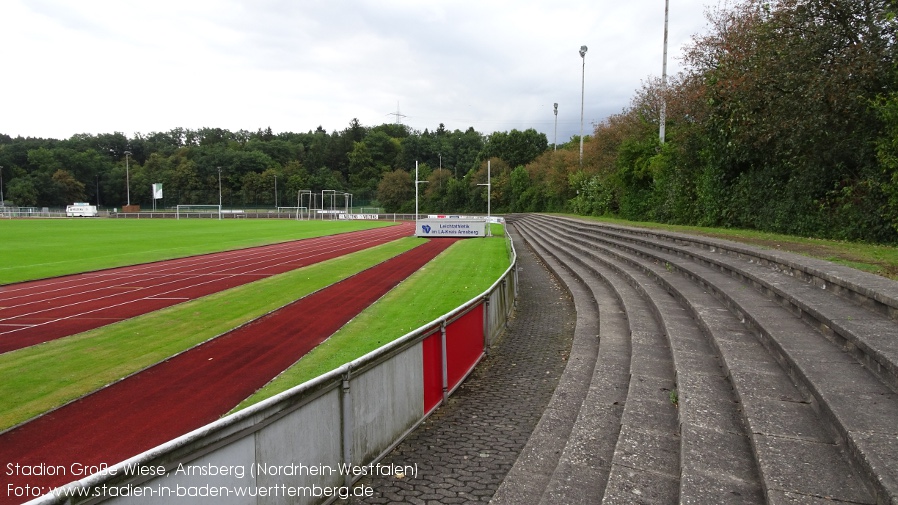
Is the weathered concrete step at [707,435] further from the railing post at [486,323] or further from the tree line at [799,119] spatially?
the tree line at [799,119]

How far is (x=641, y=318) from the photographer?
28.7 ft

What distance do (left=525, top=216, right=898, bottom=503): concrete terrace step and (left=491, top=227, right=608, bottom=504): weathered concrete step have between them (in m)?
1.05

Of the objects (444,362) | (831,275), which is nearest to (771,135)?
(831,275)

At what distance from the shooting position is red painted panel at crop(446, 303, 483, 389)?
6463 millimetres

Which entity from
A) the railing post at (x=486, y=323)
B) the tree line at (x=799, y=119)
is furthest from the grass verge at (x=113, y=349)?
the tree line at (x=799, y=119)

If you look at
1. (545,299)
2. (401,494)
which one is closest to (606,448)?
(401,494)

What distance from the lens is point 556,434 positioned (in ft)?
16.3

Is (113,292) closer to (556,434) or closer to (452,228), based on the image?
(556,434)

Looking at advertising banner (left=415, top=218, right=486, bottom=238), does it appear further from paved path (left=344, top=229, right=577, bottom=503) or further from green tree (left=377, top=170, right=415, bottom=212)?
green tree (left=377, top=170, right=415, bottom=212)

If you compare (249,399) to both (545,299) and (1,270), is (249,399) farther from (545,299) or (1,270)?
(1,270)

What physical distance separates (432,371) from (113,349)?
21.9ft

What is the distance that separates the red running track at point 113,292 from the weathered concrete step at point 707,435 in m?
10.9

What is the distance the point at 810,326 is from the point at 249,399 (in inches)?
264

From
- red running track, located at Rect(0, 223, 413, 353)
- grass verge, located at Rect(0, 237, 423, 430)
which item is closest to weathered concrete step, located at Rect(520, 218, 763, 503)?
grass verge, located at Rect(0, 237, 423, 430)
